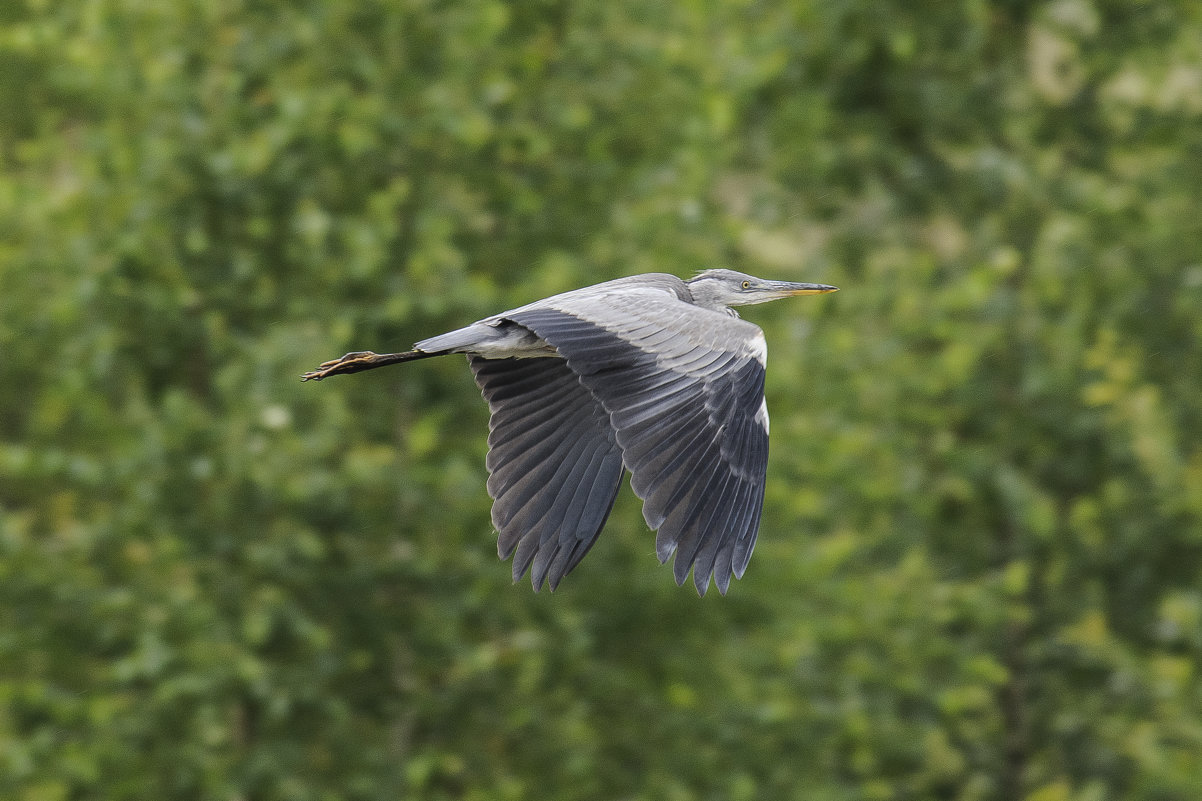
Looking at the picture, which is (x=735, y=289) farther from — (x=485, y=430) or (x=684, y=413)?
(x=684, y=413)

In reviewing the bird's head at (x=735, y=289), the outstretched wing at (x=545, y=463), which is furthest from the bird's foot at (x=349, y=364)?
the bird's head at (x=735, y=289)

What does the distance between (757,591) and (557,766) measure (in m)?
1.40

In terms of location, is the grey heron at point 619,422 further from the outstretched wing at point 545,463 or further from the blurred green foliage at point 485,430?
the blurred green foliage at point 485,430

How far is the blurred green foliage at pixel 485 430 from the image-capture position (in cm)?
805

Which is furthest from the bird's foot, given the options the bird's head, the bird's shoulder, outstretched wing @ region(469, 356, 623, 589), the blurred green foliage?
the blurred green foliage

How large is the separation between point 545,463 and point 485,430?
2.75m

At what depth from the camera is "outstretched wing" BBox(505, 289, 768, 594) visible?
15.9 feet

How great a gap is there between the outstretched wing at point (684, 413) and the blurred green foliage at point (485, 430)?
2.71 metres

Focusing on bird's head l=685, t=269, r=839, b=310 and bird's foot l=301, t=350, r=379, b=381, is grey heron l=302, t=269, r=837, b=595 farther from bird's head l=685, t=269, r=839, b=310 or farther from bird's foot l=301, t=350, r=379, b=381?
bird's head l=685, t=269, r=839, b=310

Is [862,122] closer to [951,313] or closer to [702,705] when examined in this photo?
[951,313]

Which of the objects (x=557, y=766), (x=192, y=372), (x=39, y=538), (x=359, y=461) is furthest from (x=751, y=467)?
(x=39, y=538)

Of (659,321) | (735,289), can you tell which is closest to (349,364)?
(659,321)

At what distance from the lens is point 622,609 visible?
838cm

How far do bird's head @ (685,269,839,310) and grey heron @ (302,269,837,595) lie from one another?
0.86 meters
